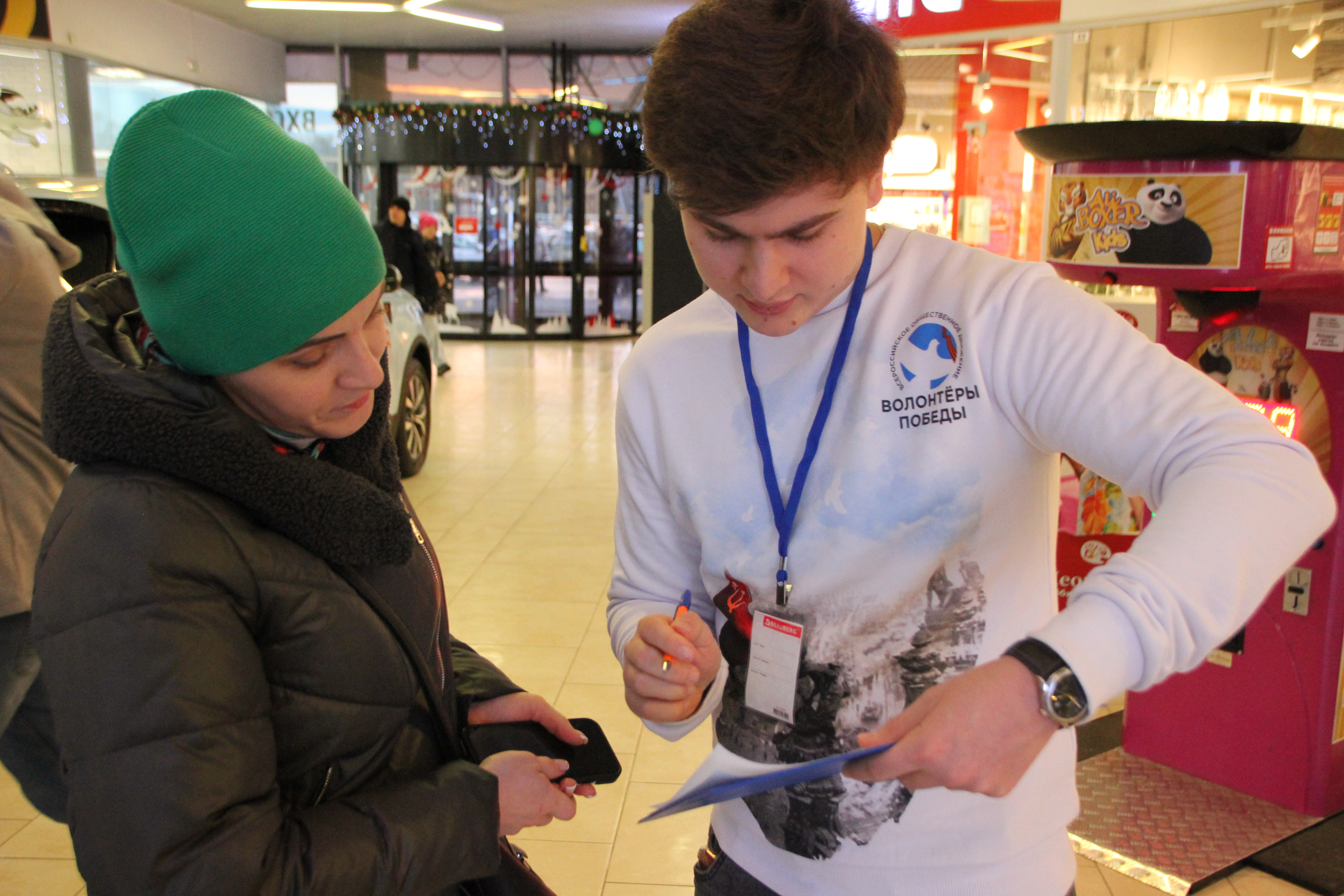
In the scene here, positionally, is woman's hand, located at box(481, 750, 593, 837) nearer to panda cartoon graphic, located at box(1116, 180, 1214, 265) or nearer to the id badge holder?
the id badge holder

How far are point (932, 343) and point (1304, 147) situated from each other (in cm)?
173

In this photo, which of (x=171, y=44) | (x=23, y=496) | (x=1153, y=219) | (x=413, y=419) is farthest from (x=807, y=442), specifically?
(x=171, y=44)

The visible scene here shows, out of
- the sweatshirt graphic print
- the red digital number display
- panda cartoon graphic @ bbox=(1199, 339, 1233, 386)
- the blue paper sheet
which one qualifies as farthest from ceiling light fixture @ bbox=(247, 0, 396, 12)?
the blue paper sheet

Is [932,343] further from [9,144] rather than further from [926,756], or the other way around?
[9,144]

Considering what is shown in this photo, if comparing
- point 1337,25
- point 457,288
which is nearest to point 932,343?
point 1337,25

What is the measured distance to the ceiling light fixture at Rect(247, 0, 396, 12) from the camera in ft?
35.4

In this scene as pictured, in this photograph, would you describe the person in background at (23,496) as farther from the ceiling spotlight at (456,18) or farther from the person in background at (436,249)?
the person in background at (436,249)

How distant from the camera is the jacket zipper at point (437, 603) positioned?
45.6 inches

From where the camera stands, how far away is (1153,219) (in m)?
2.35

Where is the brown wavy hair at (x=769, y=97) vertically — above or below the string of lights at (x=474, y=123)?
→ below

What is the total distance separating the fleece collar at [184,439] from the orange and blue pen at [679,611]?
0.94 ft

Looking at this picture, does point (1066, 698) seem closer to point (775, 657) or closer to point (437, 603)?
point (775, 657)

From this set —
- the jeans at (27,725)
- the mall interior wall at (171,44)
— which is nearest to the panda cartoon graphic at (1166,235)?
the jeans at (27,725)

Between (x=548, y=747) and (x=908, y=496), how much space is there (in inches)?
22.0
